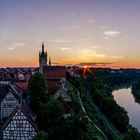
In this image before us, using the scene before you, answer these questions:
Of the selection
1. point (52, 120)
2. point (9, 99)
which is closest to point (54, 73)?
point (9, 99)

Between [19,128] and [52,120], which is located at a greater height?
[52,120]

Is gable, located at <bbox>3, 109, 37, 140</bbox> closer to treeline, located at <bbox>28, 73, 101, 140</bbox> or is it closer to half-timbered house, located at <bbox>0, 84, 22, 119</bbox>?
treeline, located at <bbox>28, 73, 101, 140</bbox>

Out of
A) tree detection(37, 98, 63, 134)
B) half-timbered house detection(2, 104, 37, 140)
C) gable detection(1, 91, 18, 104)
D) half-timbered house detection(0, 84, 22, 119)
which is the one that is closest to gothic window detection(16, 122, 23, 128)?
half-timbered house detection(2, 104, 37, 140)

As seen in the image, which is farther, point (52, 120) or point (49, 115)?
point (49, 115)

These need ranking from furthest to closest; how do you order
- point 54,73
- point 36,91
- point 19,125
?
point 54,73 < point 36,91 < point 19,125

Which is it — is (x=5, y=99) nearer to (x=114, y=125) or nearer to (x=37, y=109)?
(x=37, y=109)

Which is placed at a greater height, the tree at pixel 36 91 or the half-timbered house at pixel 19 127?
the tree at pixel 36 91

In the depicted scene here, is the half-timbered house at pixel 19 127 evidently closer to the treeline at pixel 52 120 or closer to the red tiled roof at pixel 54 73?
the treeline at pixel 52 120

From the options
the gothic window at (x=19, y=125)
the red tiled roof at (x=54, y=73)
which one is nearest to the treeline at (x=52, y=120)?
the gothic window at (x=19, y=125)

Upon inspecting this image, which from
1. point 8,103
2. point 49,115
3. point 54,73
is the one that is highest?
point 54,73

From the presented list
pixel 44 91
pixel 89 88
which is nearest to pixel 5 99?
pixel 44 91

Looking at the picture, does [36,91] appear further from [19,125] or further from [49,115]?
[19,125]

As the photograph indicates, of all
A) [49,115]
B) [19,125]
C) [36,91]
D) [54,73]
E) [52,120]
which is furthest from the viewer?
[54,73]
